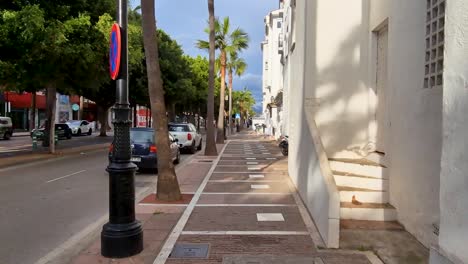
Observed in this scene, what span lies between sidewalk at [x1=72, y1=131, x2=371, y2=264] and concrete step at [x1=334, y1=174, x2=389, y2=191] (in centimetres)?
91

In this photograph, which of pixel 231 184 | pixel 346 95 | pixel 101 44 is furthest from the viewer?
pixel 101 44

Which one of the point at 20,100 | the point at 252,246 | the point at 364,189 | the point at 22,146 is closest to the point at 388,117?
the point at 364,189

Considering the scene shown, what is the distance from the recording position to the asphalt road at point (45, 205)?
294 inches

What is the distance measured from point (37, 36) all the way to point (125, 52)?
42.3 ft

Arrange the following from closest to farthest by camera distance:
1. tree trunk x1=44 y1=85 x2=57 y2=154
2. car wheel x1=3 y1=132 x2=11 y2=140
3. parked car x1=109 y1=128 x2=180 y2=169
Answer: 1. parked car x1=109 y1=128 x2=180 y2=169
2. tree trunk x1=44 y1=85 x2=57 y2=154
3. car wheel x1=3 y1=132 x2=11 y2=140

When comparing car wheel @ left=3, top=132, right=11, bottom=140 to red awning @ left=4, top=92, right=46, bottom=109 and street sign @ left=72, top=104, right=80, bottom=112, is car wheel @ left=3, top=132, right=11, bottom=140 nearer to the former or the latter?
red awning @ left=4, top=92, right=46, bottom=109

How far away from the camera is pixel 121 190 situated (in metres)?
6.58

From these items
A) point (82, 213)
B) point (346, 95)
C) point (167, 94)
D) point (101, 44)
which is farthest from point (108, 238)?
point (167, 94)

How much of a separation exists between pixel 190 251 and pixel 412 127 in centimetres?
358

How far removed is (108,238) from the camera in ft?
21.3

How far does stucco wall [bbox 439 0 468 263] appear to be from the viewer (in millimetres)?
4051

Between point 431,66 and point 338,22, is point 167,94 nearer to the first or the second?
point 338,22

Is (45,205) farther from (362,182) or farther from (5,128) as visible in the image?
(5,128)

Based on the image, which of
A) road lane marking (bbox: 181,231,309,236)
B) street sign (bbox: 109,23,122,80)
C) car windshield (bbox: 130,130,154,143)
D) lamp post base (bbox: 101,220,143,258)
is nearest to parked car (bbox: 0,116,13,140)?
car windshield (bbox: 130,130,154,143)
